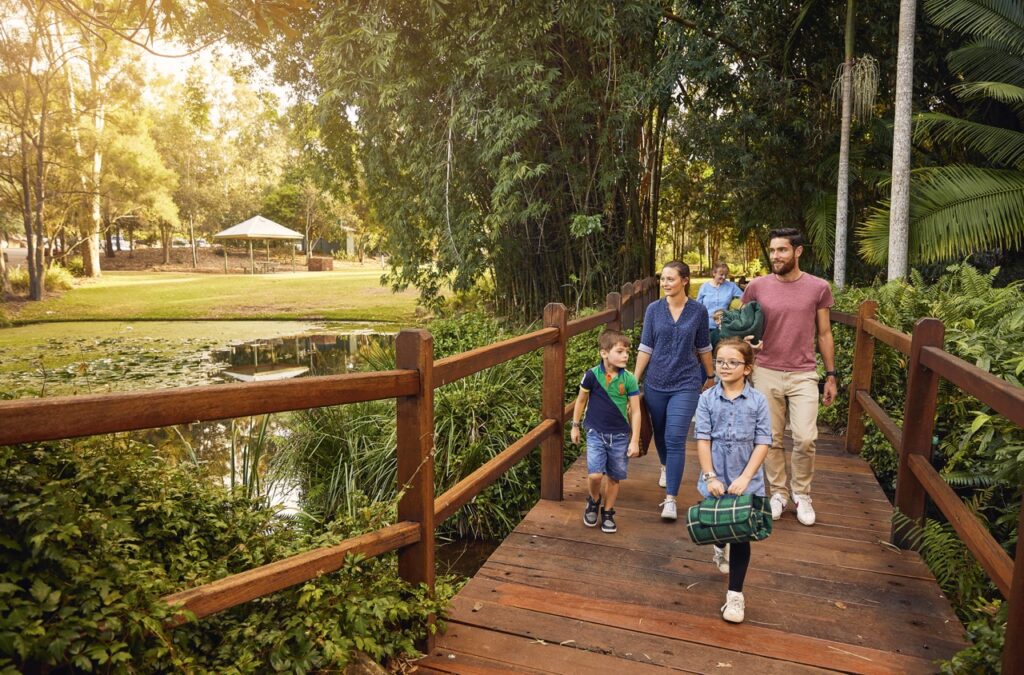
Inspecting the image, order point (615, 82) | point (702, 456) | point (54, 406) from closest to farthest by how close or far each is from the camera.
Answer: point (54, 406), point (702, 456), point (615, 82)

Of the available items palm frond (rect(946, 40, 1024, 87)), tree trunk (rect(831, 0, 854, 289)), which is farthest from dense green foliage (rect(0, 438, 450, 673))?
palm frond (rect(946, 40, 1024, 87))

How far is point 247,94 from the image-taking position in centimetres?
4966

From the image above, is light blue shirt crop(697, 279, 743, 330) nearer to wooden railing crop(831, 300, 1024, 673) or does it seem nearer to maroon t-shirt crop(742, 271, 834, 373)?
wooden railing crop(831, 300, 1024, 673)

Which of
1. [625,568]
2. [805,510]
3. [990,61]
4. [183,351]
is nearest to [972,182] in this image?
[990,61]

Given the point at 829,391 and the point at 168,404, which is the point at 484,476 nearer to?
the point at 168,404

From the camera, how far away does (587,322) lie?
4988mm

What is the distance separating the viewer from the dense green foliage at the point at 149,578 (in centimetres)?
165

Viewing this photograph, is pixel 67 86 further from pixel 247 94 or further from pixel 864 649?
pixel 864 649

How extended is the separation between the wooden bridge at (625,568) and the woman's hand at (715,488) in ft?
1.75

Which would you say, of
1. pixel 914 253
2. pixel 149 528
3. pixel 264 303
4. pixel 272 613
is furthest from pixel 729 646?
pixel 264 303

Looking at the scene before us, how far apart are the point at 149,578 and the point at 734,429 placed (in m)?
2.37

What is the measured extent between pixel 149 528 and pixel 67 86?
29115 mm

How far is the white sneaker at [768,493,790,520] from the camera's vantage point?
158 inches

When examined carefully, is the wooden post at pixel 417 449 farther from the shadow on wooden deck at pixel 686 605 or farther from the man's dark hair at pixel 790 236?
the man's dark hair at pixel 790 236
